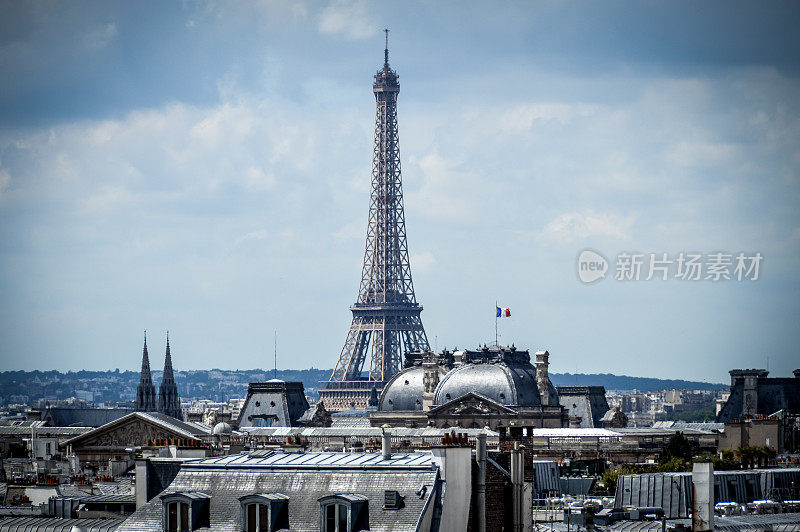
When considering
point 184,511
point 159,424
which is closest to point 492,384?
point 159,424

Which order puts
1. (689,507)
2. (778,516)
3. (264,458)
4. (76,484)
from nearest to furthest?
(264,458), (778,516), (689,507), (76,484)

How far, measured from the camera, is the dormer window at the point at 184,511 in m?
48.3

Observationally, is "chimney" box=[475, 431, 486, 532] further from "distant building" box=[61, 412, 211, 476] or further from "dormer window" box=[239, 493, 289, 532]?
"distant building" box=[61, 412, 211, 476]

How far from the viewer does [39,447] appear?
170 metres

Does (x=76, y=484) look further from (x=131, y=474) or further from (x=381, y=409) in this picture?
(x=381, y=409)

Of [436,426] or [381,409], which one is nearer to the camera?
[436,426]

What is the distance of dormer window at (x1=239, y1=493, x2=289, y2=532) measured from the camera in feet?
156

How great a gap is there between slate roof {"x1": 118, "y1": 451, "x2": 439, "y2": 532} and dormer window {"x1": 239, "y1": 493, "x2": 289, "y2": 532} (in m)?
0.20

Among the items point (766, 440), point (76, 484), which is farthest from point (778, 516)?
point (766, 440)

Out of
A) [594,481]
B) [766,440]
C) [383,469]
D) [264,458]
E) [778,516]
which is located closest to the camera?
[383,469]

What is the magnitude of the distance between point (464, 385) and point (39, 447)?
36851 mm

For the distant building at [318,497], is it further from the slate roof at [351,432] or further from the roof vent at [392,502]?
the slate roof at [351,432]

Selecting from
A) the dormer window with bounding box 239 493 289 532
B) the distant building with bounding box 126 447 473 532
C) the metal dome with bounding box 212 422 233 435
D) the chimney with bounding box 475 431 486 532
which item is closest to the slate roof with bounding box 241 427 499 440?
the metal dome with bounding box 212 422 233 435

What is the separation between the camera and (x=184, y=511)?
48.5 meters
